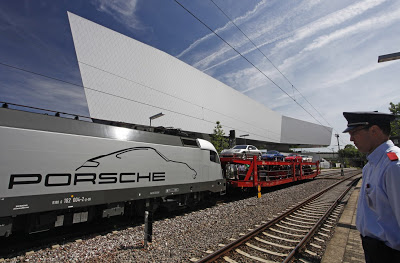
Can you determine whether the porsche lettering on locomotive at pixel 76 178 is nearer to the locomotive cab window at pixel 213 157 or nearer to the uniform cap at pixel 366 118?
the locomotive cab window at pixel 213 157

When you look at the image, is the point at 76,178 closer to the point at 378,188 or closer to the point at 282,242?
the point at 282,242

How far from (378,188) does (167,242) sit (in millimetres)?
5243

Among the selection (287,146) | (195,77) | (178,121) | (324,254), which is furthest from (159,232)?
(287,146)

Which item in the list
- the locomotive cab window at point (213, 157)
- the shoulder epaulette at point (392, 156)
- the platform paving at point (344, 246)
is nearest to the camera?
the shoulder epaulette at point (392, 156)

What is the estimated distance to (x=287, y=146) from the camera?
78.6m

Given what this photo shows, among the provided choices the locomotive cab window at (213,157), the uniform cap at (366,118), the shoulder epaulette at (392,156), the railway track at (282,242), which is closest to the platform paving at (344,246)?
the railway track at (282,242)

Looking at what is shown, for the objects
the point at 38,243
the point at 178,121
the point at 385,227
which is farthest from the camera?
the point at 178,121

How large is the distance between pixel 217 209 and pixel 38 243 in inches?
249

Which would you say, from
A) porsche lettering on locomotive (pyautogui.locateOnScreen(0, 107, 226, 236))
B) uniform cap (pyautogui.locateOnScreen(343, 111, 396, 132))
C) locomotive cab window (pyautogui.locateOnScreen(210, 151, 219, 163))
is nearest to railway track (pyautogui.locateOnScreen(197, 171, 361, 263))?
porsche lettering on locomotive (pyautogui.locateOnScreen(0, 107, 226, 236))

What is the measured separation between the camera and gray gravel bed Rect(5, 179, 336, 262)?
477 cm

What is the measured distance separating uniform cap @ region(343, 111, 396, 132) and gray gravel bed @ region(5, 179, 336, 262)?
4.25 m

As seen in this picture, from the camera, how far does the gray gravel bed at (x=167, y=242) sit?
188 inches

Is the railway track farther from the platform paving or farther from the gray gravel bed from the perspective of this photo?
the gray gravel bed

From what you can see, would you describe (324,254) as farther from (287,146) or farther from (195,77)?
(287,146)
